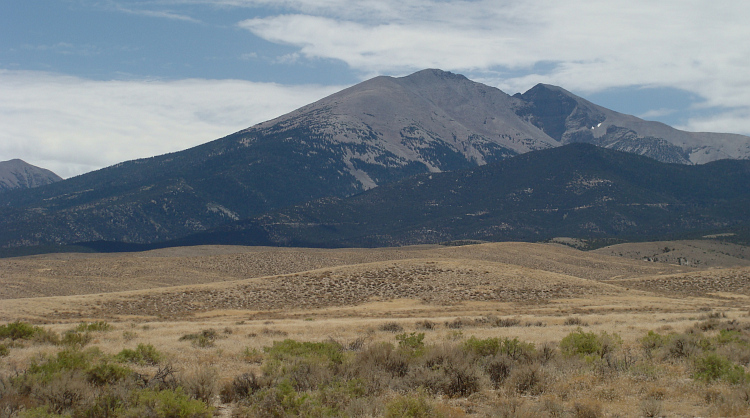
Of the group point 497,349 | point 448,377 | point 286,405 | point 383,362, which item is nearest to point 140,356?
point 383,362

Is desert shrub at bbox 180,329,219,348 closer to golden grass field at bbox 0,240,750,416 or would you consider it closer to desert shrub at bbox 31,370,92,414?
golden grass field at bbox 0,240,750,416

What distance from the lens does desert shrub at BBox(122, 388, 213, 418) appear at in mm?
11750

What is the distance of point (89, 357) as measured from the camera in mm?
17156

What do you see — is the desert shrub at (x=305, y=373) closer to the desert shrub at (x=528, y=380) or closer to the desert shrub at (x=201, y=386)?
the desert shrub at (x=201, y=386)

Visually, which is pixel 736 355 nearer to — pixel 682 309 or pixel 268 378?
pixel 268 378

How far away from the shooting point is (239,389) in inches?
561

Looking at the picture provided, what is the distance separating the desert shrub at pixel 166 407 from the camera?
38.5 feet

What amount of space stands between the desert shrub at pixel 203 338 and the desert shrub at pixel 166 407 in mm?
9426

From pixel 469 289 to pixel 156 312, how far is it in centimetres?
2312

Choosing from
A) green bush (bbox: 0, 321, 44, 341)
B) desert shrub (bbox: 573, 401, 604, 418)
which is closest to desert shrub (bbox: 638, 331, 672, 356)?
desert shrub (bbox: 573, 401, 604, 418)

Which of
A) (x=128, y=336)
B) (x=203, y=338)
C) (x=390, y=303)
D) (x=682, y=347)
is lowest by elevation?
(x=390, y=303)

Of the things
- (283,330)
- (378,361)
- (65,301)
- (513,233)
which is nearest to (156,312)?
(65,301)

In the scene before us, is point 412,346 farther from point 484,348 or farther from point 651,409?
point 651,409

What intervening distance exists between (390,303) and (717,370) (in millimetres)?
33632
